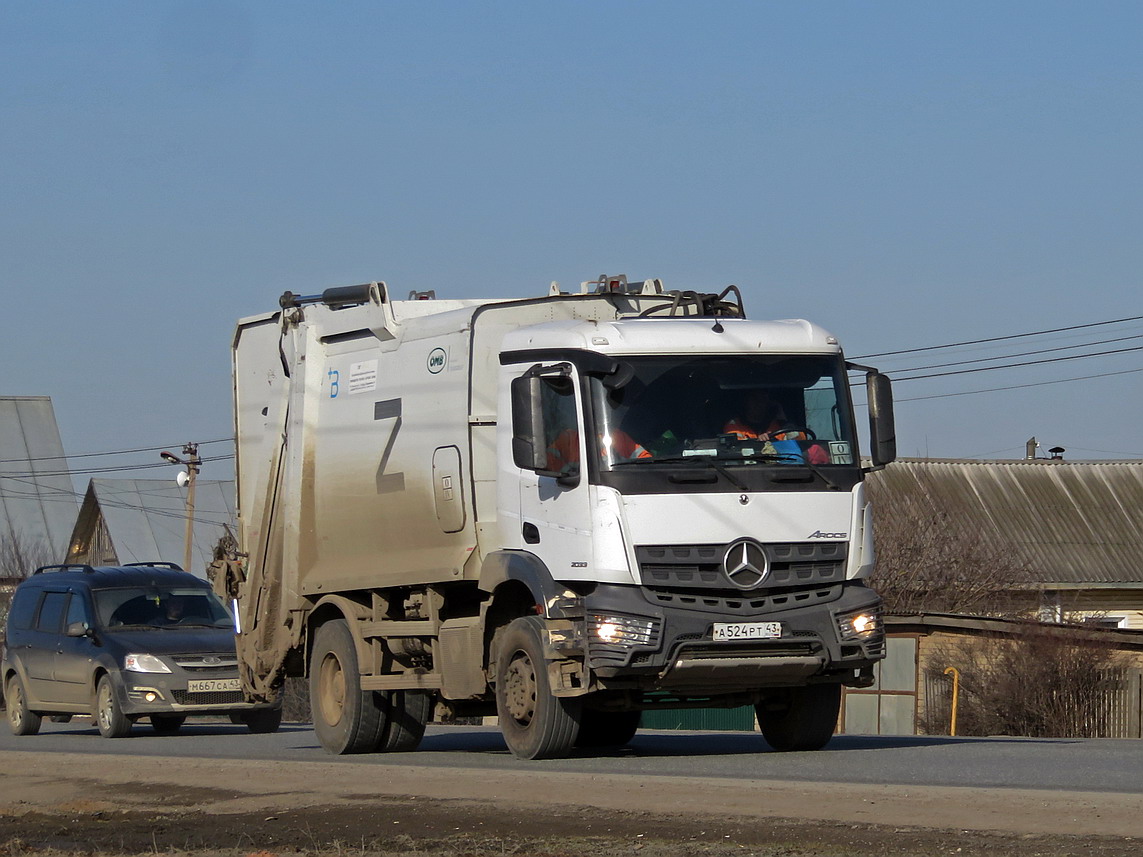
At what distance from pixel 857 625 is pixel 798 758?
1.10 metres

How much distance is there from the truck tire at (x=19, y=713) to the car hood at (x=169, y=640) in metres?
2.13

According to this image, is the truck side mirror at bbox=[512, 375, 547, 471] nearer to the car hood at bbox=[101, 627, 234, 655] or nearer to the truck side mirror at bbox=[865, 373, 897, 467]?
the truck side mirror at bbox=[865, 373, 897, 467]

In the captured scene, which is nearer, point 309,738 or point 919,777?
point 919,777

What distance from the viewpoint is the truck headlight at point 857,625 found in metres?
12.9

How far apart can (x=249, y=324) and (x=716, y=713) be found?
17904 millimetres

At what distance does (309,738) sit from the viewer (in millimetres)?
19922

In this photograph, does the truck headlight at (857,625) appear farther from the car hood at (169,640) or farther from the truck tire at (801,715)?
the car hood at (169,640)

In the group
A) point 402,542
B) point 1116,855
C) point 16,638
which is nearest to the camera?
point 1116,855

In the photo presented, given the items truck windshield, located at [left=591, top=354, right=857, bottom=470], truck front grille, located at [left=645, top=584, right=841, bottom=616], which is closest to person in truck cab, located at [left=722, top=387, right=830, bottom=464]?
truck windshield, located at [left=591, top=354, right=857, bottom=470]

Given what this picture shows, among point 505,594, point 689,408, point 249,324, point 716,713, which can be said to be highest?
point 249,324

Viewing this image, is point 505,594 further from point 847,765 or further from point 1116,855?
point 1116,855

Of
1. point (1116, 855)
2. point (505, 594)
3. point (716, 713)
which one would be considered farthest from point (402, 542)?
point (716, 713)

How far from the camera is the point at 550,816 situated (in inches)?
384

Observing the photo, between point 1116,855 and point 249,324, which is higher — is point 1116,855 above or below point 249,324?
below
